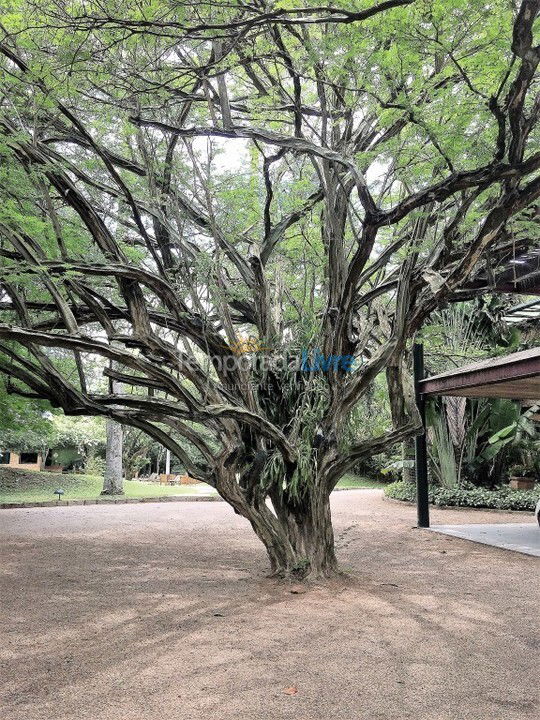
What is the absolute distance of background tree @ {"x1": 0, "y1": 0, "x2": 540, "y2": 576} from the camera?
16.4ft

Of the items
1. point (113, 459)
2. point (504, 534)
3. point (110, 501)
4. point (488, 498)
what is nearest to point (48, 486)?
point (113, 459)

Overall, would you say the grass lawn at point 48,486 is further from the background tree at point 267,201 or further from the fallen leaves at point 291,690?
the fallen leaves at point 291,690

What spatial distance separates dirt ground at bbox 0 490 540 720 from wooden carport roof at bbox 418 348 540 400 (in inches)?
89.2

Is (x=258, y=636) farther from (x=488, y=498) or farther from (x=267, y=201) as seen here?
(x=488, y=498)

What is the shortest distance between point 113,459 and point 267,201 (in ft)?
40.7

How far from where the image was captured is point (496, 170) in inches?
188

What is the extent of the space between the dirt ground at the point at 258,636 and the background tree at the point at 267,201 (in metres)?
1.07

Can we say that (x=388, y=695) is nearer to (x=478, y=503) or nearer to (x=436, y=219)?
(x=436, y=219)

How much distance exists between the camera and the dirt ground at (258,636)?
3100 millimetres

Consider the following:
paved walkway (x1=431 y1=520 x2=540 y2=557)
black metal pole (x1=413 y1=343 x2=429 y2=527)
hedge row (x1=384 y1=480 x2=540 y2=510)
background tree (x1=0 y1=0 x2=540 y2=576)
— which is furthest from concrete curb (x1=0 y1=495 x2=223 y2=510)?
paved walkway (x1=431 y1=520 x2=540 y2=557)

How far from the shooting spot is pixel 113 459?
17.2 m

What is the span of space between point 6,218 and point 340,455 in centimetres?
409

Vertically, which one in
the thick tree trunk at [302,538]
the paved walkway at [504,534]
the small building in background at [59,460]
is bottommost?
the paved walkway at [504,534]

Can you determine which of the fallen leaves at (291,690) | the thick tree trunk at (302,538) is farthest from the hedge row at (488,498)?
the fallen leaves at (291,690)
